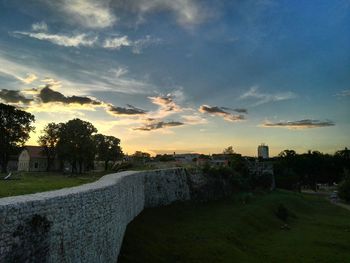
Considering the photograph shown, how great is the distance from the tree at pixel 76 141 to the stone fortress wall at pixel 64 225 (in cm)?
5169

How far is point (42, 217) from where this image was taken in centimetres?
1241

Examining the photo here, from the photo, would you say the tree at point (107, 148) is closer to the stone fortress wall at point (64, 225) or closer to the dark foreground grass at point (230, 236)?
the dark foreground grass at point (230, 236)

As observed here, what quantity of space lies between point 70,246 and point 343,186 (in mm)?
70267

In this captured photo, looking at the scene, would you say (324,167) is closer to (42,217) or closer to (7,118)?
(7,118)

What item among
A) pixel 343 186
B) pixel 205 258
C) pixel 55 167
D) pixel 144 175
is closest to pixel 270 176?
pixel 343 186

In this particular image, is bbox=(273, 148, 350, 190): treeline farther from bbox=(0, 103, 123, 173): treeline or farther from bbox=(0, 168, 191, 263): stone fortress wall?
bbox=(0, 168, 191, 263): stone fortress wall

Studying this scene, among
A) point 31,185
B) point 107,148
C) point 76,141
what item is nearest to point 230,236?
point 31,185

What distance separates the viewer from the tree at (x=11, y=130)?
69.6m

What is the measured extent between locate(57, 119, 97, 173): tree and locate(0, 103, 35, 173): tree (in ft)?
22.6

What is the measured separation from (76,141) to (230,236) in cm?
4614

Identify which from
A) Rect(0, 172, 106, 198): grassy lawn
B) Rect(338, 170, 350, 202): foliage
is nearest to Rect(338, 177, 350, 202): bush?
Rect(338, 170, 350, 202): foliage

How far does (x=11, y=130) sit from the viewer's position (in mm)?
71000

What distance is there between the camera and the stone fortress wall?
11148 millimetres

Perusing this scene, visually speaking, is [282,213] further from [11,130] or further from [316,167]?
[316,167]
